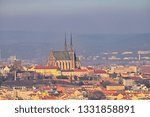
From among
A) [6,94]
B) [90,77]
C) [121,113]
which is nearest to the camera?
[121,113]

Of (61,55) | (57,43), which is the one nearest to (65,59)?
(61,55)

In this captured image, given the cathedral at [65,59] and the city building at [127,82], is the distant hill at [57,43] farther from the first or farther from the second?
the city building at [127,82]

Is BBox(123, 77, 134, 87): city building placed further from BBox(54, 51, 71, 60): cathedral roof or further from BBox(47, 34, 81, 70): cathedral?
BBox(54, 51, 71, 60): cathedral roof

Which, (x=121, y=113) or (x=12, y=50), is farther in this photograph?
(x=12, y=50)

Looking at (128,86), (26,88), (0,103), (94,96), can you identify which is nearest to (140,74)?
(128,86)

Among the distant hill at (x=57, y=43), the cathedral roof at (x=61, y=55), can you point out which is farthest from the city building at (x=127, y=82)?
the cathedral roof at (x=61, y=55)

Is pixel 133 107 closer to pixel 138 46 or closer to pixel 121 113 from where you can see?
pixel 121 113
